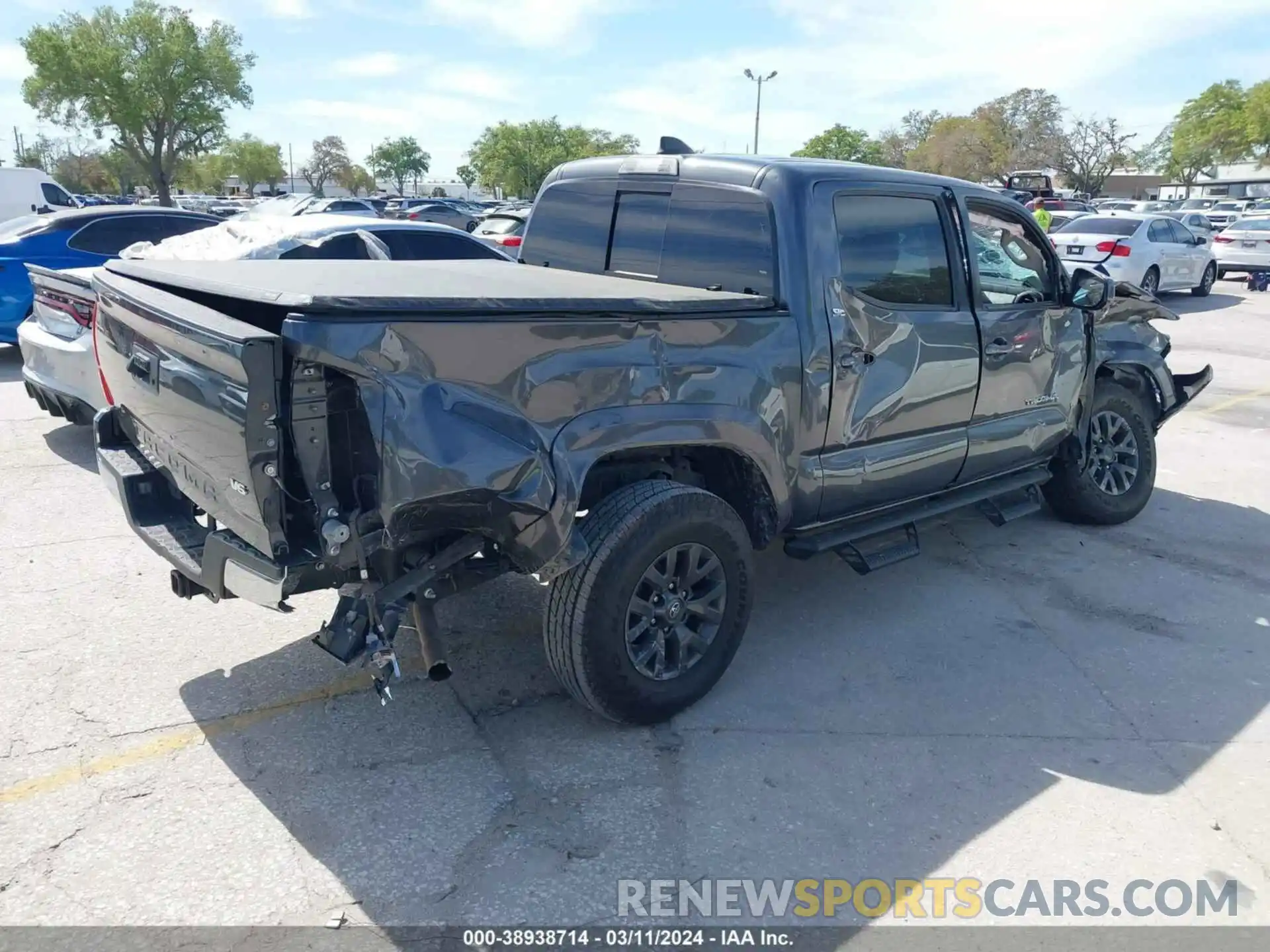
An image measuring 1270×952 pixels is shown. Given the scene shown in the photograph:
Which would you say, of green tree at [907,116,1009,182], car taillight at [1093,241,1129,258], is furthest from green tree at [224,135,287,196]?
car taillight at [1093,241,1129,258]

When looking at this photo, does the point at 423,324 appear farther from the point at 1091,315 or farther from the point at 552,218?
the point at 1091,315

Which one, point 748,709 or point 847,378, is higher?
point 847,378

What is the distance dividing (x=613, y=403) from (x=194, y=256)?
5.83 m

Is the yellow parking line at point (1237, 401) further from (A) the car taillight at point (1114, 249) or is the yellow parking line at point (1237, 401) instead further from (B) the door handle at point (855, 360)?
(B) the door handle at point (855, 360)

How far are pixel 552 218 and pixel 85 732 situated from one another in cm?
311

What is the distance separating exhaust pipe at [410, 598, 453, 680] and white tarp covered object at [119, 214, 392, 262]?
190 inches

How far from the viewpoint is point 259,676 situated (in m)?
3.90

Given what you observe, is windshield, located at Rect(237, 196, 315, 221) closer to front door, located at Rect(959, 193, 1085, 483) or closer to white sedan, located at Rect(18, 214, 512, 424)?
white sedan, located at Rect(18, 214, 512, 424)

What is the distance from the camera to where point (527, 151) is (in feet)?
221

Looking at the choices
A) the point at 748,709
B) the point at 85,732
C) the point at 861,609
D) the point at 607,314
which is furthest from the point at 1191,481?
the point at 85,732

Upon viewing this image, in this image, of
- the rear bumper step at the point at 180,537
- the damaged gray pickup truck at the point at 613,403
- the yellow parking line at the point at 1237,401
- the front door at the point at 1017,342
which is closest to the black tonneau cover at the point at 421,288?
the damaged gray pickup truck at the point at 613,403

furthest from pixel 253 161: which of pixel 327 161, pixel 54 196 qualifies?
pixel 54 196

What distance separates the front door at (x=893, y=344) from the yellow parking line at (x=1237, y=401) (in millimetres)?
6276

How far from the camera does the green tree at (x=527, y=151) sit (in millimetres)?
67062
